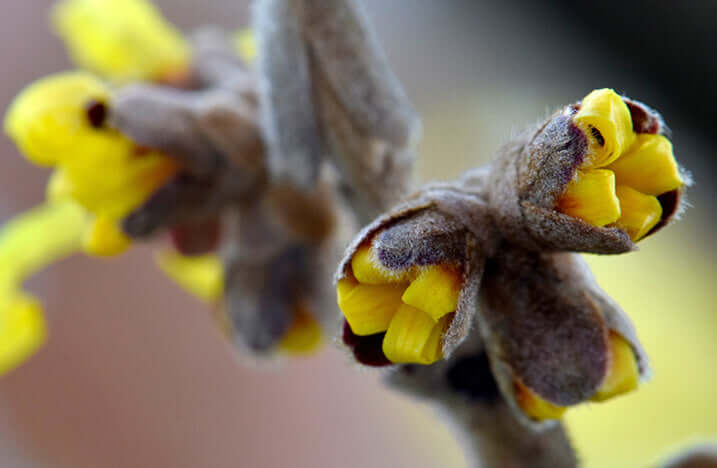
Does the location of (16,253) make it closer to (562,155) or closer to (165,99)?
(165,99)

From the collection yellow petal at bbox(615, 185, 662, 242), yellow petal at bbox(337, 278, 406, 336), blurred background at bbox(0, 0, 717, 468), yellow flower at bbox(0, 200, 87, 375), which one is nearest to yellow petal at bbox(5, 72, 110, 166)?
yellow flower at bbox(0, 200, 87, 375)

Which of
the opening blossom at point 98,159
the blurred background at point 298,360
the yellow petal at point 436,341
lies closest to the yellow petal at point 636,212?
the yellow petal at point 436,341

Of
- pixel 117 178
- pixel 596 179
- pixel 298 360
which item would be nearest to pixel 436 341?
pixel 596 179

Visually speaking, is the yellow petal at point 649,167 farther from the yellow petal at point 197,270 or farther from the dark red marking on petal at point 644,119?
the yellow petal at point 197,270

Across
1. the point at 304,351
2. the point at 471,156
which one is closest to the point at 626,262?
the point at 471,156

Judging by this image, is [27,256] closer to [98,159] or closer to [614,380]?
[98,159]

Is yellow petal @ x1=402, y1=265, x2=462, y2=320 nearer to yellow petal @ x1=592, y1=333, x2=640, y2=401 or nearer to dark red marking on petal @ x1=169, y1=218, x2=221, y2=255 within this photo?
yellow petal @ x1=592, y1=333, x2=640, y2=401
